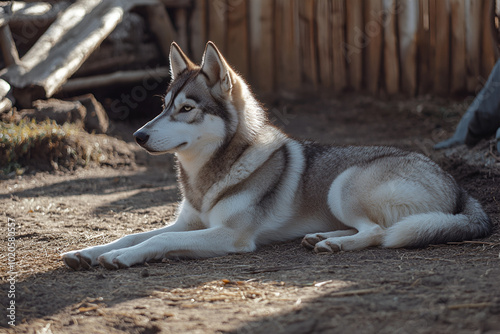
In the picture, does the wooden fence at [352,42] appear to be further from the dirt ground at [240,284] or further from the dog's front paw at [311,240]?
the dog's front paw at [311,240]

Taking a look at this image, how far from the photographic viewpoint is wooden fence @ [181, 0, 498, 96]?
9.27 meters

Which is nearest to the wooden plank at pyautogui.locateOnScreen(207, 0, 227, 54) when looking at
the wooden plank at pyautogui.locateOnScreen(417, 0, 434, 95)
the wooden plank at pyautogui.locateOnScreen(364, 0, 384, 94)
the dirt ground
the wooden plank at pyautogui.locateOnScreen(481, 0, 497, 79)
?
the wooden plank at pyautogui.locateOnScreen(364, 0, 384, 94)

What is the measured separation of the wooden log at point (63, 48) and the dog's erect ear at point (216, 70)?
4265 mm

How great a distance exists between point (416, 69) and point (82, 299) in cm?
825

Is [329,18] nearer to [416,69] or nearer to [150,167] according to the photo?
[416,69]

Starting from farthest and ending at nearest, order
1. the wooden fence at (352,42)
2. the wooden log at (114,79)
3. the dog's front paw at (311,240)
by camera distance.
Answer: the wooden fence at (352,42) < the wooden log at (114,79) < the dog's front paw at (311,240)

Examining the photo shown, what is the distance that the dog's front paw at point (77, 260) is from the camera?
3635 millimetres

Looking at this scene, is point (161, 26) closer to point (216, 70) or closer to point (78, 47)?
point (78, 47)

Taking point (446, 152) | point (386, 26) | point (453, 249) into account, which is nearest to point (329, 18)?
point (386, 26)

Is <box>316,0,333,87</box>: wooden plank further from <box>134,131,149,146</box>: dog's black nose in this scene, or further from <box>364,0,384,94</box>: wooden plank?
<box>134,131,149,146</box>: dog's black nose

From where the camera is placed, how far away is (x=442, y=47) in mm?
9406

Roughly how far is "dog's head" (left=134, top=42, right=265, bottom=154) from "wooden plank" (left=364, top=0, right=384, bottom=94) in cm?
616

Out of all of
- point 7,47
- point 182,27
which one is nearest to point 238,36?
point 182,27

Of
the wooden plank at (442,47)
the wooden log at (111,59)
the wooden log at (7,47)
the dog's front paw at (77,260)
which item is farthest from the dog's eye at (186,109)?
the wooden plank at (442,47)
